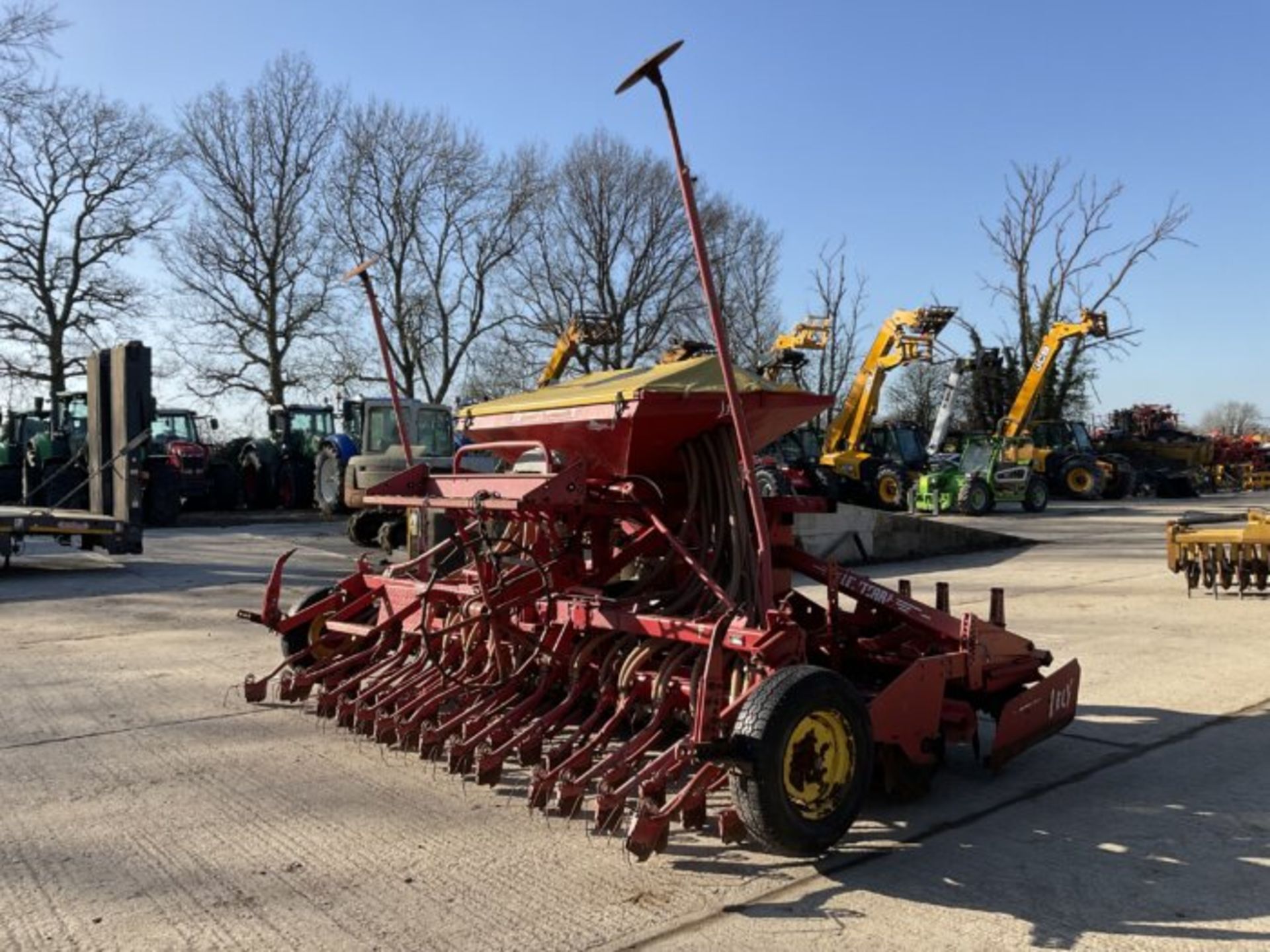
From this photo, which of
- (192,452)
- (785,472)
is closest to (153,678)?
(785,472)

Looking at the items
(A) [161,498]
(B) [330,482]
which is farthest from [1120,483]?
(A) [161,498]

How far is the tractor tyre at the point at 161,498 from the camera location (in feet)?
66.5

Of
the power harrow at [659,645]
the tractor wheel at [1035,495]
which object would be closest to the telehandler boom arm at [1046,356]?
the tractor wheel at [1035,495]

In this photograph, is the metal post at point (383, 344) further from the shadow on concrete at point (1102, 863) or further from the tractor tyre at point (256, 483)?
the tractor tyre at point (256, 483)

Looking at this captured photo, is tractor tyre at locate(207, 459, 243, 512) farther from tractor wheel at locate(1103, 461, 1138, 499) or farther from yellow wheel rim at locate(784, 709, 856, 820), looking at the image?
tractor wheel at locate(1103, 461, 1138, 499)

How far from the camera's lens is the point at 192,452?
2303 centimetres

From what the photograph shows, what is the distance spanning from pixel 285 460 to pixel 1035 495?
17905 mm

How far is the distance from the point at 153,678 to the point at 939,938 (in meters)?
5.64

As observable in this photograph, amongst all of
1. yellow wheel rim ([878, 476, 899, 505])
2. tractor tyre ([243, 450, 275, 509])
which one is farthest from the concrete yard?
tractor tyre ([243, 450, 275, 509])

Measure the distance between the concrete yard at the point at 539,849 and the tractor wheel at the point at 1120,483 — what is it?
25.0 meters

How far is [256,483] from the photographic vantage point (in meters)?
25.5

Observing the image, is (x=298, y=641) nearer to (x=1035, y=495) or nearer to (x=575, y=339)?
(x=575, y=339)

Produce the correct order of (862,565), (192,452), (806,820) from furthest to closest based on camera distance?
1. (192,452)
2. (862,565)
3. (806,820)

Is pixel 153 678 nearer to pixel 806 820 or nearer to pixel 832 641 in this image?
pixel 832 641
